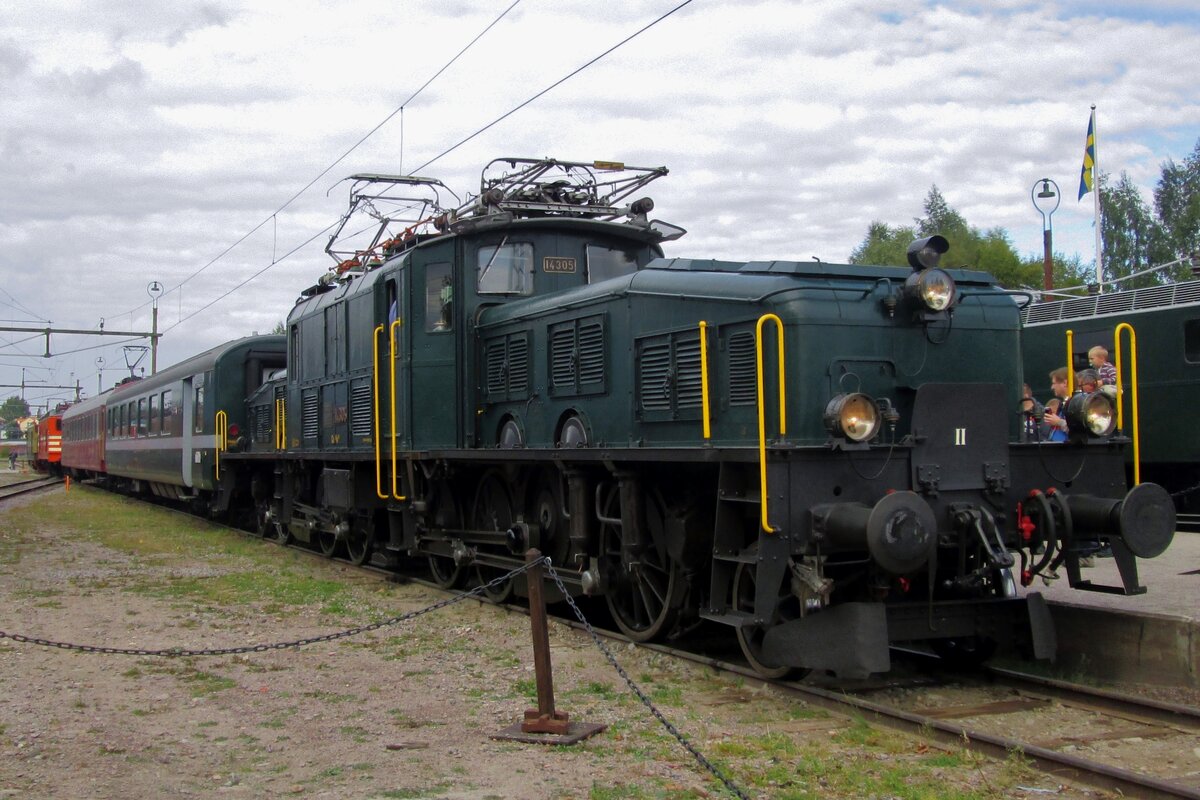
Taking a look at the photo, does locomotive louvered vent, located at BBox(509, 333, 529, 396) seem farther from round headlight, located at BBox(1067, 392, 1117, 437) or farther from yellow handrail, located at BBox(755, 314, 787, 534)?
round headlight, located at BBox(1067, 392, 1117, 437)

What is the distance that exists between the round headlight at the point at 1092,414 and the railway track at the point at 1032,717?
1.70 m

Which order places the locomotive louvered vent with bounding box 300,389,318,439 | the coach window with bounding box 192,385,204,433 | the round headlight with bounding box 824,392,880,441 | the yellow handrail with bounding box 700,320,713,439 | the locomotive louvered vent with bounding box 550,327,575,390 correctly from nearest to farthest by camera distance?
1. the round headlight with bounding box 824,392,880,441
2. the yellow handrail with bounding box 700,320,713,439
3. the locomotive louvered vent with bounding box 550,327,575,390
4. the locomotive louvered vent with bounding box 300,389,318,439
5. the coach window with bounding box 192,385,204,433

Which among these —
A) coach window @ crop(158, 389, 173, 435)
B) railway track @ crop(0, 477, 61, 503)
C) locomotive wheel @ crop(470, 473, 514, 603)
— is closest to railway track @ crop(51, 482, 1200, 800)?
locomotive wheel @ crop(470, 473, 514, 603)

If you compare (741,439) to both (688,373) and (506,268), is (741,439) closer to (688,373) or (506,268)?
(688,373)

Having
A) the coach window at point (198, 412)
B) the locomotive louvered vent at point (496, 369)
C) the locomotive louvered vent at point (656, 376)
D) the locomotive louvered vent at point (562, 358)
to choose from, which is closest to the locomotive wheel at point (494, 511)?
the locomotive louvered vent at point (496, 369)

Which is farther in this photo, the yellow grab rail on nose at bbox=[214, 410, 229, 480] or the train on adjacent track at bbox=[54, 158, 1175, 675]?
the yellow grab rail on nose at bbox=[214, 410, 229, 480]

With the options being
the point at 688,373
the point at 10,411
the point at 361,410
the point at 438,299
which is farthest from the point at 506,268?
the point at 10,411

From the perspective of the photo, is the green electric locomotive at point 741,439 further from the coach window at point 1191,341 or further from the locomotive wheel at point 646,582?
the coach window at point 1191,341

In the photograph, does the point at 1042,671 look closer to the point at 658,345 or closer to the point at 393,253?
the point at 658,345

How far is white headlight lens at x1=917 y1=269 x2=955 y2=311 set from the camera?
7.21 m

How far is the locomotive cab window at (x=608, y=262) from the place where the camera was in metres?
11.0

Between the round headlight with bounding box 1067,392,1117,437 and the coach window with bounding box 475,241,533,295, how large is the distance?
Answer: 17.6 ft

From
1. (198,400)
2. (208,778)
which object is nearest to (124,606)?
(208,778)

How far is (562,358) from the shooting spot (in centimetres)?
958
